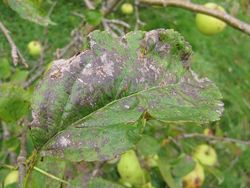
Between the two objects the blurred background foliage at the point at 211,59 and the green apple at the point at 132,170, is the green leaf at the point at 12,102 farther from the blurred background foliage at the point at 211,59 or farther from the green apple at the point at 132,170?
the blurred background foliage at the point at 211,59

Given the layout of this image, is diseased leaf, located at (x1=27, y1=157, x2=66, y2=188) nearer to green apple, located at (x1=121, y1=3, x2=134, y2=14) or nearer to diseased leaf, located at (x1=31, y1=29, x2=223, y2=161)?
diseased leaf, located at (x1=31, y1=29, x2=223, y2=161)

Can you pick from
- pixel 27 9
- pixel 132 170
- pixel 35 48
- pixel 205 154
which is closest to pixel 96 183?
pixel 27 9

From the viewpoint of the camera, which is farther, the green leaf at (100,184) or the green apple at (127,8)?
the green apple at (127,8)

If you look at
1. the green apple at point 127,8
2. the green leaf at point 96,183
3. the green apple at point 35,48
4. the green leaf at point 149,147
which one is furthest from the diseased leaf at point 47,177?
the green apple at point 127,8

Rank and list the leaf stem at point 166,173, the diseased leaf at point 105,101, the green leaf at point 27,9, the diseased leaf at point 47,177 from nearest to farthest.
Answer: the diseased leaf at point 105,101, the diseased leaf at point 47,177, the green leaf at point 27,9, the leaf stem at point 166,173

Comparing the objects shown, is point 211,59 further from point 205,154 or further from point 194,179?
point 194,179

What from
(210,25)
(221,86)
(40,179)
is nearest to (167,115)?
(40,179)

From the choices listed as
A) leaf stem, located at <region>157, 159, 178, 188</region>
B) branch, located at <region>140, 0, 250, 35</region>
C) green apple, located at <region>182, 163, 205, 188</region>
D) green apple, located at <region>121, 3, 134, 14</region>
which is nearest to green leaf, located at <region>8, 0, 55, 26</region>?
branch, located at <region>140, 0, 250, 35</region>
